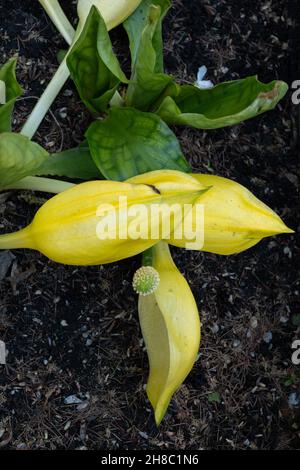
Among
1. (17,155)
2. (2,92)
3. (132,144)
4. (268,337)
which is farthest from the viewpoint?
(268,337)

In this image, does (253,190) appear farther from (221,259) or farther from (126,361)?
(126,361)

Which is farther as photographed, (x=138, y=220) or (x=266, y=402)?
(x=266, y=402)

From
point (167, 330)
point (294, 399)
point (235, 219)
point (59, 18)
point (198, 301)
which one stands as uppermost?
point (59, 18)

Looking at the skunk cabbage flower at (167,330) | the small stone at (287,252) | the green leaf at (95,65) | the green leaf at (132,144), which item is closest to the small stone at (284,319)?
the small stone at (287,252)

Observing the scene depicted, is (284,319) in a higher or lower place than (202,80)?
lower

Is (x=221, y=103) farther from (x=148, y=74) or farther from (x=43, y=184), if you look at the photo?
(x=43, y=184)

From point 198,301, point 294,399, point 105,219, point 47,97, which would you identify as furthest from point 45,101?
point 294,399
